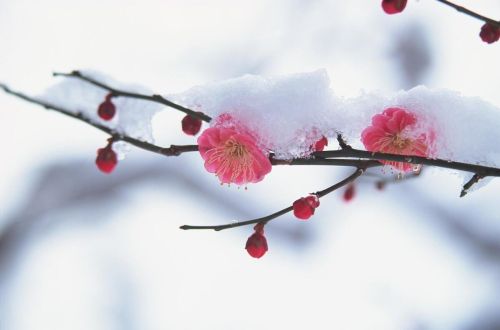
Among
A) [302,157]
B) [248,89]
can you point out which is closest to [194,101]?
[248,89]

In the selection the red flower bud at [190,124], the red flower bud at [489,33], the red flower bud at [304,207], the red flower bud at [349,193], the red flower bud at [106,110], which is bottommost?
the red flower bud at [304,207]

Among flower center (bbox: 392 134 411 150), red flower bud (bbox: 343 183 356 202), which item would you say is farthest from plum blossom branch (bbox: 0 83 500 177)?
red flower bud (bbox: 343 183 356 202)

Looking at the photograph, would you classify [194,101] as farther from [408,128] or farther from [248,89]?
[408,128]

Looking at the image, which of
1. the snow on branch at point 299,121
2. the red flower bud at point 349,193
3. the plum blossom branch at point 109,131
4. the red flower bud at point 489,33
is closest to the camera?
the plum blossom branch at point 109,131

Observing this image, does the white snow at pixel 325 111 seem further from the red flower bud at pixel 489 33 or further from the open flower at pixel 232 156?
the red flower bud at pixel 489 33

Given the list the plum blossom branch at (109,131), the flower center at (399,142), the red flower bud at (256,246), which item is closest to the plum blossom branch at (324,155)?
the plum blossom branch at (109,131)

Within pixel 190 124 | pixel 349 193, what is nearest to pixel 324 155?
pixel 190 124
